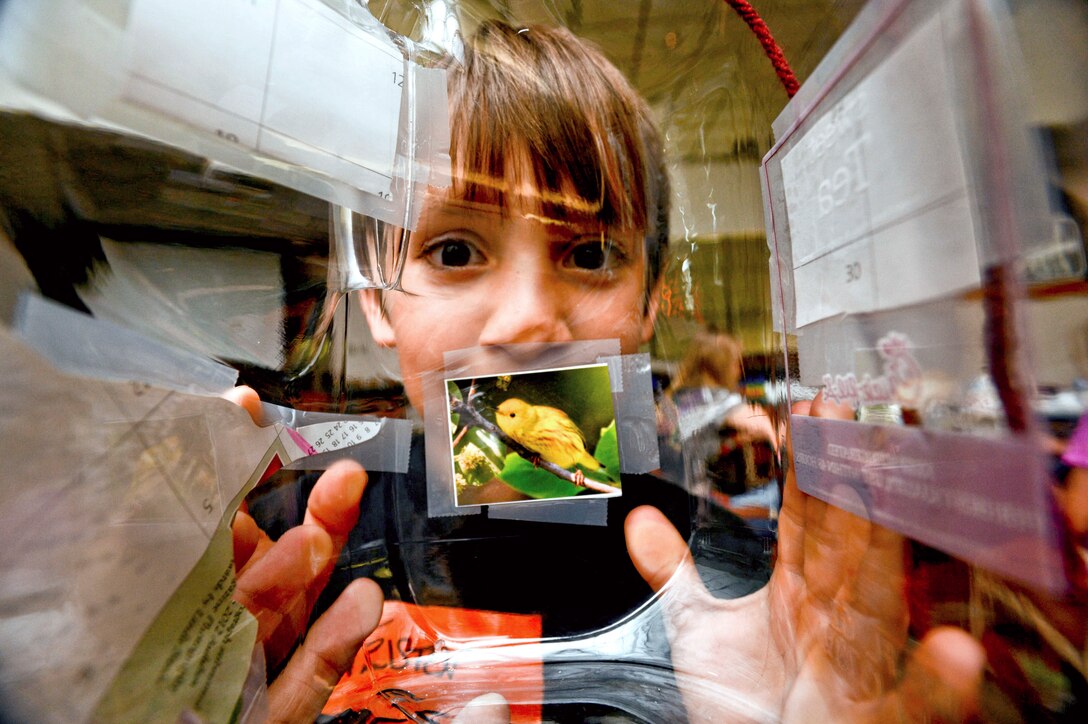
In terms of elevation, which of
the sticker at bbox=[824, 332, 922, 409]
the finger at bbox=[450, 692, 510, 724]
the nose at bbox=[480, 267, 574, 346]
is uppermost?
the nose at bbox=[480, 267, 574, 346]

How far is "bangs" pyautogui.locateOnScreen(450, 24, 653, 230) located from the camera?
0.40 m

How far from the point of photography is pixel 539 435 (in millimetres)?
430

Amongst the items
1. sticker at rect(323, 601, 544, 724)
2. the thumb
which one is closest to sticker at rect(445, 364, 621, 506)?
sticker at rect(323, 601, 544, 724)

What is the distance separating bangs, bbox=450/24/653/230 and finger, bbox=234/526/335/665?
0.28m

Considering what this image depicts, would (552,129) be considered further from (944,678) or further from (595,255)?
(944,678)

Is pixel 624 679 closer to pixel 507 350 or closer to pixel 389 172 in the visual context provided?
pixel 507 350

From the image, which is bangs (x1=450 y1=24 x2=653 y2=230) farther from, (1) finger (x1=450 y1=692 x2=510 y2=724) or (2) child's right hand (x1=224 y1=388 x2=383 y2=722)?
(1) finger (x1=450 y1=692 x2=510 y2=724)

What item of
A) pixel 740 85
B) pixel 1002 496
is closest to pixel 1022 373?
pixel 1002 496

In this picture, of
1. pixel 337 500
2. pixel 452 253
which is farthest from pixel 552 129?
pixel 337 500

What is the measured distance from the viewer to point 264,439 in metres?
0.37

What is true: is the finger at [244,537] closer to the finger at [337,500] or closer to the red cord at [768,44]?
the finger at [337,500]

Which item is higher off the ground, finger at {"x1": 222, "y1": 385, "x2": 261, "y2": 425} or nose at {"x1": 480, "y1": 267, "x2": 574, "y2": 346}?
nose at {"x1": 480, "y1": 267, "x2": 574, "y2": 346}

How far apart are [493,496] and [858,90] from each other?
0.34 m

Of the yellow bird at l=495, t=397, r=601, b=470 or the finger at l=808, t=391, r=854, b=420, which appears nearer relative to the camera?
the finger at l=808, t=391, r=854, b=420
